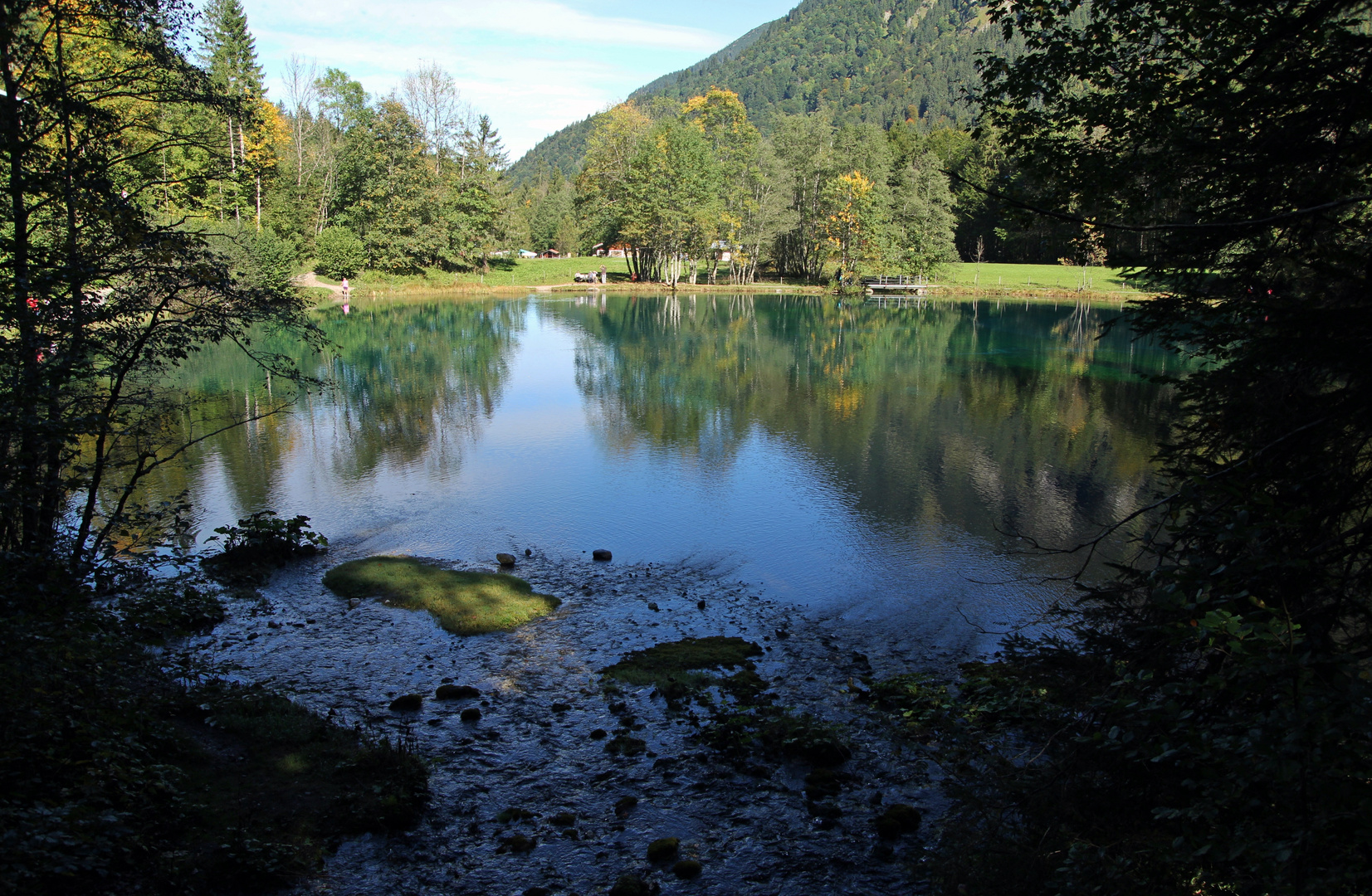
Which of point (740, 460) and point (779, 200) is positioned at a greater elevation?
point (779, 200)

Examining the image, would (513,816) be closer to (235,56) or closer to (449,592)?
(449,592)

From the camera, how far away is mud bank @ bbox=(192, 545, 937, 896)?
7.03 m

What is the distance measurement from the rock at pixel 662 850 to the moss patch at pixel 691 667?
8.79ft

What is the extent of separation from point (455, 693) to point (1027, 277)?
266 feet

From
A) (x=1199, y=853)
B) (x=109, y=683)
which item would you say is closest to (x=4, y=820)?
(x=109, y=683)

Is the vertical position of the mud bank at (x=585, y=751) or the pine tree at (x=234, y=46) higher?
the pine tree at (x=234, y=46)

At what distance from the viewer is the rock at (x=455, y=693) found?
10.0 meters

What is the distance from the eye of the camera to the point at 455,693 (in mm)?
10055

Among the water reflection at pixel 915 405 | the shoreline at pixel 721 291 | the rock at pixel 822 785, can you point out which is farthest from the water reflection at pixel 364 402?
the shoreline at pixel 721 291

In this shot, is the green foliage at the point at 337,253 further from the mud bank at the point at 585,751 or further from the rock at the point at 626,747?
the rock at the point at 626,747

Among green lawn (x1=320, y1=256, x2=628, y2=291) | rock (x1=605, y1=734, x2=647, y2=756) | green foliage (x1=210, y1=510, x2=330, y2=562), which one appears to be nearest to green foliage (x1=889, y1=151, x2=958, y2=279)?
green lawn (x1=320, y1=256, x2=628, y2=291)

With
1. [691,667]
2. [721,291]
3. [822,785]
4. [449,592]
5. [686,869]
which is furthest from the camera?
[721,291]

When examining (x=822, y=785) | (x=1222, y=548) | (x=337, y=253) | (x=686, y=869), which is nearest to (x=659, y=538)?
(x=822, y=785)

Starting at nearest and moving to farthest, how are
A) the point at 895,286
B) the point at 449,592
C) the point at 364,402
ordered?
the point at 449,592, the point at 364,402, the point at 895,286
